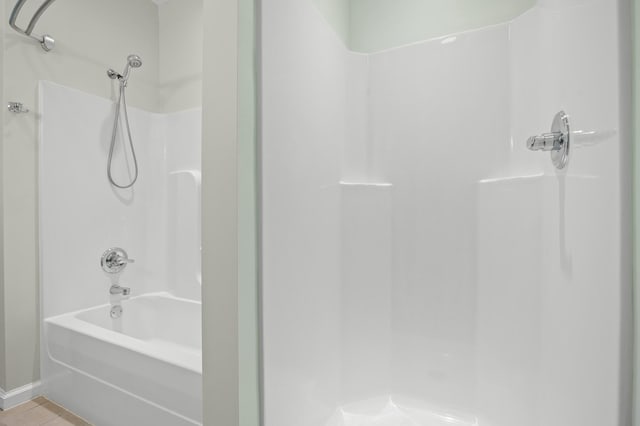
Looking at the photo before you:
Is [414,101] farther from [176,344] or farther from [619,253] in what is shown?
[176,344]

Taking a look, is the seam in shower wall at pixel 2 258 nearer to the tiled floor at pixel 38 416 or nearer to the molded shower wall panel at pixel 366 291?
the tiled floor at pixel 38 416

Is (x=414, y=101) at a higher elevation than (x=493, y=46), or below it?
below

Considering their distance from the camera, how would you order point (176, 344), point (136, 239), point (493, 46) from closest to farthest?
point (493, 46) < point (176, 344) < point (136, 239)

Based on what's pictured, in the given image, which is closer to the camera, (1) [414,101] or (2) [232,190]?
(2) [232,190]

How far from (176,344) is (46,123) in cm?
149

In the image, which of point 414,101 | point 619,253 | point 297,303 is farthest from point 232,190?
point 414,101

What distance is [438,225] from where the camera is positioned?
1500 millimetres

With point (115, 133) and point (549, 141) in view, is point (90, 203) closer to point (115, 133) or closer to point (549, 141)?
point (115, 133)

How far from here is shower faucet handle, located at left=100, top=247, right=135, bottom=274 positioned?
1996mm

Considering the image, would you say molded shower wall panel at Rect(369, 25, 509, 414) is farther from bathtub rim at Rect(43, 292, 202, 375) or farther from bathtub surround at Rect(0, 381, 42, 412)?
bathtub surround at Rect(0, 381, 42, 412)

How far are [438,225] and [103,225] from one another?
200 cm

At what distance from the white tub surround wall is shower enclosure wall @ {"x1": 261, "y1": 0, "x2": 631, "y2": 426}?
0.70 meters

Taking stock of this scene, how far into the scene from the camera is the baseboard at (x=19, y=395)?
1.62 m

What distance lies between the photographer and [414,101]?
1.56 m
